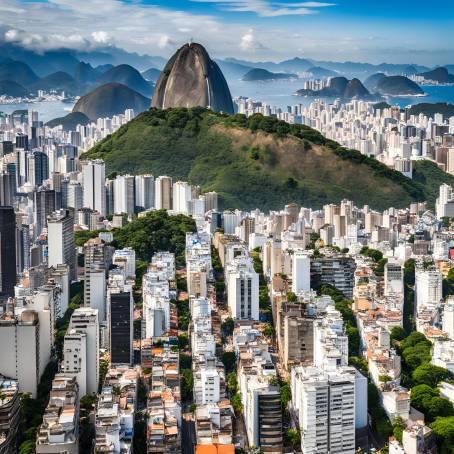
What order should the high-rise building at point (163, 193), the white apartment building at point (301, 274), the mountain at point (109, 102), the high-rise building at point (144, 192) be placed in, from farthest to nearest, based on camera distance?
the mountain at point (109, 102) < the high-rise building at point (144, 192) < the high-rise building at point (163, 193) < the white apartment building at point (301, 274)

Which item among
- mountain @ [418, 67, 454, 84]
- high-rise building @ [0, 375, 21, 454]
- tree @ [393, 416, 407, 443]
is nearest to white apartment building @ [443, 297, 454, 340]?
tree @ [393, 416, 407, 443]

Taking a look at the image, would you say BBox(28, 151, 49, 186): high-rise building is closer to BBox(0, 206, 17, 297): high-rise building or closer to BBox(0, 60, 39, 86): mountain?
BBox(0, 206, 17, 297): high-rise building

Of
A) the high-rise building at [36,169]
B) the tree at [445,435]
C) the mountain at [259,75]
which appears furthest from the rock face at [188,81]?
the mountain at [259,75]

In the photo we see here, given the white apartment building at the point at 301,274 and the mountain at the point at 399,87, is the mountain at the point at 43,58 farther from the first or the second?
the white apartment building at the point at 301,274

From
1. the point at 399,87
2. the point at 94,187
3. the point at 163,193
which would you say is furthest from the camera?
the point at 399,87

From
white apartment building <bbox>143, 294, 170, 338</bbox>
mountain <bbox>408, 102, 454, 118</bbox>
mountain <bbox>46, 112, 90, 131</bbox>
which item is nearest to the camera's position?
white apartment building <bbox>143, 294, 170, 338</bbox>

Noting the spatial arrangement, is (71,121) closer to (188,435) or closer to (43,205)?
(43,205)

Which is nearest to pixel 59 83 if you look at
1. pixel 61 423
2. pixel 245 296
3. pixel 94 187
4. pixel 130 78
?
pixel 130 78
